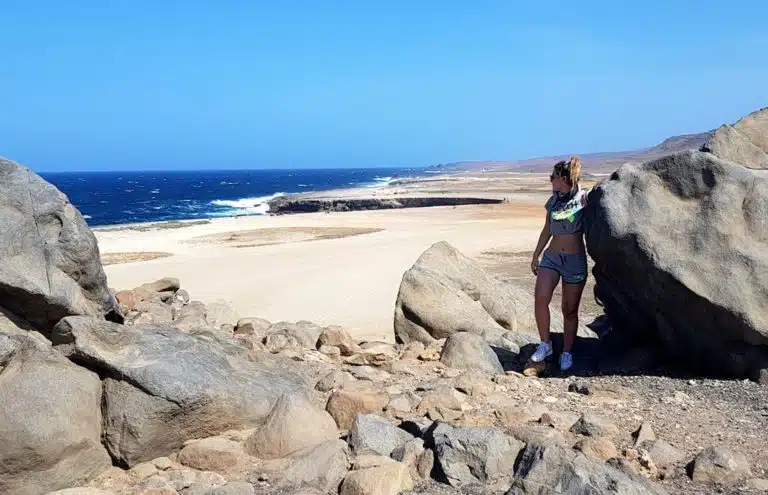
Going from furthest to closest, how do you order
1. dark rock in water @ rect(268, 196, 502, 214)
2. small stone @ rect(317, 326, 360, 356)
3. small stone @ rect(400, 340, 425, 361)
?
dark rock in water @ rect(268, 196, 502, 214) → small stone @ rect(317, 326, 360, 356) → small stone @ rect(400, 340, 425, 361)

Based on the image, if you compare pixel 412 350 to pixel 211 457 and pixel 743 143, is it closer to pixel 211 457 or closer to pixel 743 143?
pixel 211 457

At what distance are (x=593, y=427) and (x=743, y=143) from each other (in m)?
4.14

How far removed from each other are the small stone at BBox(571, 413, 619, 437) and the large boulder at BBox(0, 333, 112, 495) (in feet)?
10.9

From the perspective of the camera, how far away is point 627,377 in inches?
275

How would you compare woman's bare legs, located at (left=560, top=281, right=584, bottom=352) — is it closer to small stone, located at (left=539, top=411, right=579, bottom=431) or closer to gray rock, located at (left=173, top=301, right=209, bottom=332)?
small stone, located at (left=539, top=411, right=579, bottom=431)

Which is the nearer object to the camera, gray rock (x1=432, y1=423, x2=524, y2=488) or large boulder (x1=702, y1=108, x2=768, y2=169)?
gray rock (x1=432, y1=423, x2=524, y2=488)

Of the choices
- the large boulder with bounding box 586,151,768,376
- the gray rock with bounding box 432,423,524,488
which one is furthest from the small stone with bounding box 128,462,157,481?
the large boulder with bounding box 586,151,768,376

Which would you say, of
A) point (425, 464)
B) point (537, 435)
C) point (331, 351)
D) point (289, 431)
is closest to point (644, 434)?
point (537, 435)

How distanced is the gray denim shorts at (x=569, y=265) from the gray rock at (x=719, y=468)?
2667mm

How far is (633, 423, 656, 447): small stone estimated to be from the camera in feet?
17.5

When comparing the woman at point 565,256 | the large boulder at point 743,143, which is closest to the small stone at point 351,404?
the woman at point 565,256

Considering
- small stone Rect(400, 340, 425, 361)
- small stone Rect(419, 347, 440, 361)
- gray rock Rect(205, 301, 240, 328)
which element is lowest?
gray rock Rect(205, 301, 240, 328)

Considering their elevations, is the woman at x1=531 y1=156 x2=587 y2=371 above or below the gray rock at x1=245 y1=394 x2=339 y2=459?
above

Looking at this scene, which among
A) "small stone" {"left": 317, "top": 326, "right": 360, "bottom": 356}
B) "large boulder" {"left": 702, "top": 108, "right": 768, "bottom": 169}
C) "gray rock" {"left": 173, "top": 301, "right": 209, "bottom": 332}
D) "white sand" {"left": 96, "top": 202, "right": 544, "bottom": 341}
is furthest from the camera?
"white sand" {"left": 96, "top": 202, "right": 544, "bottom": 341}
